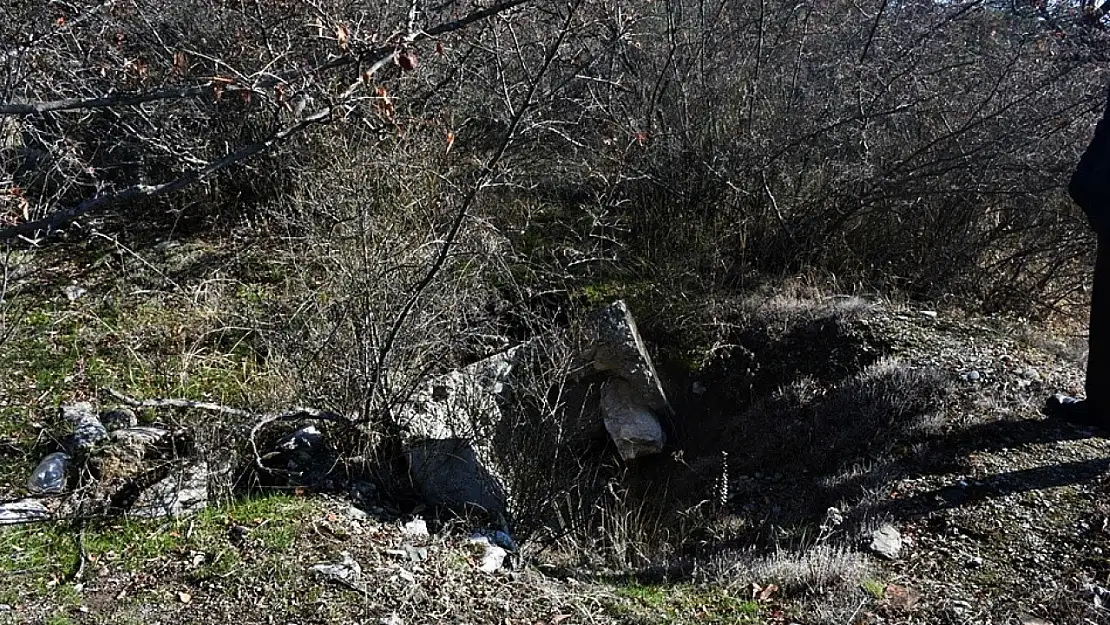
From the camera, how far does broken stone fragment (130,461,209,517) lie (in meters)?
4.32

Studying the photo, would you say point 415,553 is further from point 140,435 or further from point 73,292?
point 73,292

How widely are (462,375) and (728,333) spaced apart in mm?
2525

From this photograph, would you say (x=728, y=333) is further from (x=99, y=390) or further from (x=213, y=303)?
(x=99, y=390)

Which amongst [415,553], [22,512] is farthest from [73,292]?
[415,553]

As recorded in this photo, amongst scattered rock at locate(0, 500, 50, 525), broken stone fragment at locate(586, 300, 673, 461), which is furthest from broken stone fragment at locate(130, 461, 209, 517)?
broken stone fragment at locate(586, 300, 673, 461)

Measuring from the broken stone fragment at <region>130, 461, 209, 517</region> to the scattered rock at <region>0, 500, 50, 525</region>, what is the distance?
0.41m

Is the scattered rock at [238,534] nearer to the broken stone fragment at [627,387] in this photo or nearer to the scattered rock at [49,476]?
the scattered rock at [49,476]

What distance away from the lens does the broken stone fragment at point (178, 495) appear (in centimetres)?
432

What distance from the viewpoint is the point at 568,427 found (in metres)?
6.60

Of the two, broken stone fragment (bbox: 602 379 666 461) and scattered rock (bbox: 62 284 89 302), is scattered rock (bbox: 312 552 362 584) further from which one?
scattered rock (bbox: 62 284 89 302)

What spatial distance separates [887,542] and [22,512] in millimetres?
4055

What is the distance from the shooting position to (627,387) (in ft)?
22.2

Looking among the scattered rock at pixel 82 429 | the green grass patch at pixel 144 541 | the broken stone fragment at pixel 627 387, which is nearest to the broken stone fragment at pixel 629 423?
the broken stone fragment at pixel 627 387

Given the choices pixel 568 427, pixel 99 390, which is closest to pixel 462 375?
pixel 568 427
